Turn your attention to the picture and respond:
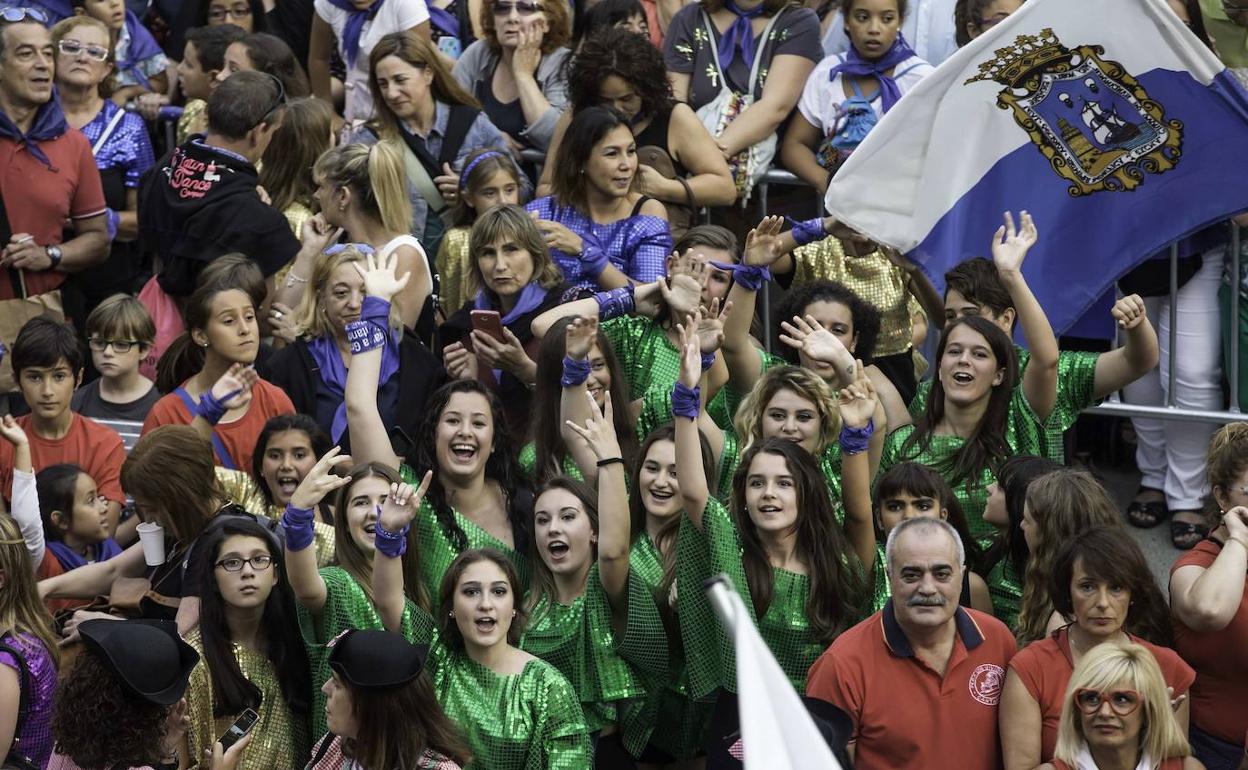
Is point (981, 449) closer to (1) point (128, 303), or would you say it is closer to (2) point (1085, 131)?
(2) point (1085, 131)

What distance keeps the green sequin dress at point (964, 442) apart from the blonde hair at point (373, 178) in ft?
7.49

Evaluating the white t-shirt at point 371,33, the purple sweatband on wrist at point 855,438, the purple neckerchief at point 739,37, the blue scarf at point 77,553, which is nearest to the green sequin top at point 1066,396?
the purple sweatband on wrist at point 855,438

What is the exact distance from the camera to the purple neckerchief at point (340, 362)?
25.7ft

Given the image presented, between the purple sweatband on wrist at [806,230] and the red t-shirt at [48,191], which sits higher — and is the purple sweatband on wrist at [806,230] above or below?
above

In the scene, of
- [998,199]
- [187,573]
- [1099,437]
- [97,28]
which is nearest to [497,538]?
[187,573]

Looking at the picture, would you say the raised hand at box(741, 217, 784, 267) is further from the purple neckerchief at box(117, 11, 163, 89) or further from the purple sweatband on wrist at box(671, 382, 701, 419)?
the purple neckerchief at box(117, 11, 163, 89)

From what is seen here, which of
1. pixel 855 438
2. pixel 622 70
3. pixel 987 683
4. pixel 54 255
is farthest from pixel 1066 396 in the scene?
pixel 54 255

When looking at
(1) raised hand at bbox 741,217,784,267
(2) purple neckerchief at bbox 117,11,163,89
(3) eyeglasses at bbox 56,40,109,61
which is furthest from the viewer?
(2) purple neckerchief at bbox 117,11,163,89

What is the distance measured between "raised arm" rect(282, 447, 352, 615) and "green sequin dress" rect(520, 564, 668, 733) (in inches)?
29.6

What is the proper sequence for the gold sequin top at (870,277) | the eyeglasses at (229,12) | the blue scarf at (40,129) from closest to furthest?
1. the gold sequin top at (870,277)
2. the blue scarf at (40,129)
3. the eyeglasses at (229,12)

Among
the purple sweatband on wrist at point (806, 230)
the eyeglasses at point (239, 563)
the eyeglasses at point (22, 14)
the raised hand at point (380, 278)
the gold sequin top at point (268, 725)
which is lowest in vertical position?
the gold sequin top at point (268, 725)

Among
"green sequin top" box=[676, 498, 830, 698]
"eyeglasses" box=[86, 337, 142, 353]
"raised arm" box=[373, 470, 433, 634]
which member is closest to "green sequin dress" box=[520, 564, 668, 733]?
"green sequin top" box=[676, 498, 830, 698]

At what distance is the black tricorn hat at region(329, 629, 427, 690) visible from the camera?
6203 mm

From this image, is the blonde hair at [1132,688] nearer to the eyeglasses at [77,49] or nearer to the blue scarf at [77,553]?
the blue scarf at [77,553]
